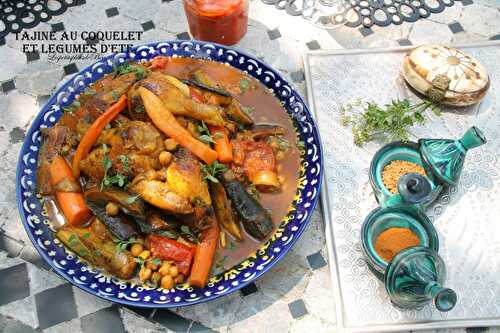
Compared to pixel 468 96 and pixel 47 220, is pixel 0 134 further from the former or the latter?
pixel 468 96

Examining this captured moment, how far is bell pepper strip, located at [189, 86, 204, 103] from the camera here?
2.90 meters

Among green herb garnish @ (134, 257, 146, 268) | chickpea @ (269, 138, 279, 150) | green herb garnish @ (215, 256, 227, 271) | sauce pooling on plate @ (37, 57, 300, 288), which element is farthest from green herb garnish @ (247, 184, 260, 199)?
green herb garnish @ (134, 257, 146, 268)

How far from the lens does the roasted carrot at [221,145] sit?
9.13ft

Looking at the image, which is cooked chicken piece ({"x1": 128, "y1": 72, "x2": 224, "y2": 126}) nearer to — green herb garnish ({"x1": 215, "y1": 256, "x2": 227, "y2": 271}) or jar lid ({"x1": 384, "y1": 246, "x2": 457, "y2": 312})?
green herb garnish ({"x1": 215, "y1": 256, "x2": 227, "y2": 271})

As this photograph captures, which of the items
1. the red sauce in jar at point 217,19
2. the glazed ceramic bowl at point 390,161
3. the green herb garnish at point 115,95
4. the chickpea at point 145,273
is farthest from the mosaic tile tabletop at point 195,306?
the green herb garnish at point 115,95

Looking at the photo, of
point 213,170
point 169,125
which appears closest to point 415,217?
point 213,170

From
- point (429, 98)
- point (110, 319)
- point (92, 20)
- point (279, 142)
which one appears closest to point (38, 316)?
point (110, 319)

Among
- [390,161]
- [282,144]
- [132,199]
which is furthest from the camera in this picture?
[390,161]

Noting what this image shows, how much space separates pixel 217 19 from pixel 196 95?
911mm

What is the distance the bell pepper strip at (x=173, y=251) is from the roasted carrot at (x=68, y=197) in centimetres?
44

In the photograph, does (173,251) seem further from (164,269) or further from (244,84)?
(244,84)

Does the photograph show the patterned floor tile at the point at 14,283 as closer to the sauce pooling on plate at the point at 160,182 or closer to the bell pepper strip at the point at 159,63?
the sauce pooling on plate at the point at 160,182

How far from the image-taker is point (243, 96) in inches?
128

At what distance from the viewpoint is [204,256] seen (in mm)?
2611
